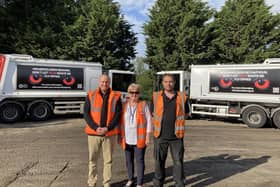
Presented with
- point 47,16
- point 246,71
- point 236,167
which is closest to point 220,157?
point 236,167

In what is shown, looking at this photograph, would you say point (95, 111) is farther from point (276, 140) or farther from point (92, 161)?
point (276, 140)

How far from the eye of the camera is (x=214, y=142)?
8.53m

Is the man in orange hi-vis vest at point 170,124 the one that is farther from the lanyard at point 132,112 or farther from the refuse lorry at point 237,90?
the refuse lorry at point 237,90

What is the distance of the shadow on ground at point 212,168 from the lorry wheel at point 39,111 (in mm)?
8850

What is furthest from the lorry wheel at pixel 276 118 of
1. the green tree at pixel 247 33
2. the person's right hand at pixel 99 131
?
the green tree at pixel 247 33

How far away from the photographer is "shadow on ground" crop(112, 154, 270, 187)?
16.1 feet

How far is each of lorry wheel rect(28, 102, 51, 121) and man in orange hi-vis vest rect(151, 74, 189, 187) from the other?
32.8 ft

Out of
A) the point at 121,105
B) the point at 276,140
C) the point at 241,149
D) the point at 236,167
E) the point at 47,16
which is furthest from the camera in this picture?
the point at 47,16

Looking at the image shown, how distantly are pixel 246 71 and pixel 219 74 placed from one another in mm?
1327

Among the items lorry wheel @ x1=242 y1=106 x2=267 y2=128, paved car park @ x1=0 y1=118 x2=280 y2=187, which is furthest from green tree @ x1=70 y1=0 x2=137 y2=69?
paved car park @ x1=0 y1=118 x2=280 y2=187

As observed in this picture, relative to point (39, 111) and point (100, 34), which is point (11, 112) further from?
point (100, 34)

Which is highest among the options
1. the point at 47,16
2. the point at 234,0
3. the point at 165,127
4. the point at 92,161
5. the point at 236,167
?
the point at 234,0

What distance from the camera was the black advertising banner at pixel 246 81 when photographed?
12.1 metres

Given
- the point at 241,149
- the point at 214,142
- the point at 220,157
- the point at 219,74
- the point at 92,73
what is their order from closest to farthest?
the point at 220,157 → the point at 241,149 → the point at 214,142 → the point at 219,74 → the point at 92,73
